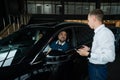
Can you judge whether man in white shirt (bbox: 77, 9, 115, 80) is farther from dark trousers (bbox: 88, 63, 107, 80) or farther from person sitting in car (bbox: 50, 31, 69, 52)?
person sitting in car (bbox: 50, 31, 69, 52)

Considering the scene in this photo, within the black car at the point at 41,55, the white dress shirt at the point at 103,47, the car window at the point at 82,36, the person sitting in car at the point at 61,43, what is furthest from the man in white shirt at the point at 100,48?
the car window at the point at 82,36

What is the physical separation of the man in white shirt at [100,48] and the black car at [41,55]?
2.76 ft

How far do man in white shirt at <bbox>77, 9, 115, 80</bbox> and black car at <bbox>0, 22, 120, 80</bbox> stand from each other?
84 centimetres

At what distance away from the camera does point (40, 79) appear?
4.42 metres

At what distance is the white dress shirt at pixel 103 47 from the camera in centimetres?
365

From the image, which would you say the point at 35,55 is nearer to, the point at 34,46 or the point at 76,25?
the point at 34,46

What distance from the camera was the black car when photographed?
427 centimetres

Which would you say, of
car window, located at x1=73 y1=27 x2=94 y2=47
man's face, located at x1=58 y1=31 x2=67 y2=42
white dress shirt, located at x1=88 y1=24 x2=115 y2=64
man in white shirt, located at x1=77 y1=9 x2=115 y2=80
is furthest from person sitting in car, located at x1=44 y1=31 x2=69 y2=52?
white dress shirt, located at x1=88 y1=24 x2=115 y2=64

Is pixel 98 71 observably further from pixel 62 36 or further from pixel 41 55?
pixel 62 36

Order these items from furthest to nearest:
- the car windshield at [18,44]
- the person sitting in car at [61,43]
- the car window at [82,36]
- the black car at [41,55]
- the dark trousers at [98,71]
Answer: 1. the car window at [82,36]
2. the person sitting in car at [61,43]
3. the car windshield at [18,44]
4. the black car at [41,55]
5. the dark trousers at [98,71]

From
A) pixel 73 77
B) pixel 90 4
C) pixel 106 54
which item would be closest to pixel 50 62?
pixel 73 77

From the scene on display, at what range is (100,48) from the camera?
373 cm

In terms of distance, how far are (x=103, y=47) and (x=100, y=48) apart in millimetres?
63

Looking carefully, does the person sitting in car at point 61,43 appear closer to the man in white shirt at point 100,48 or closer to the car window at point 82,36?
the car window at point 82,36
